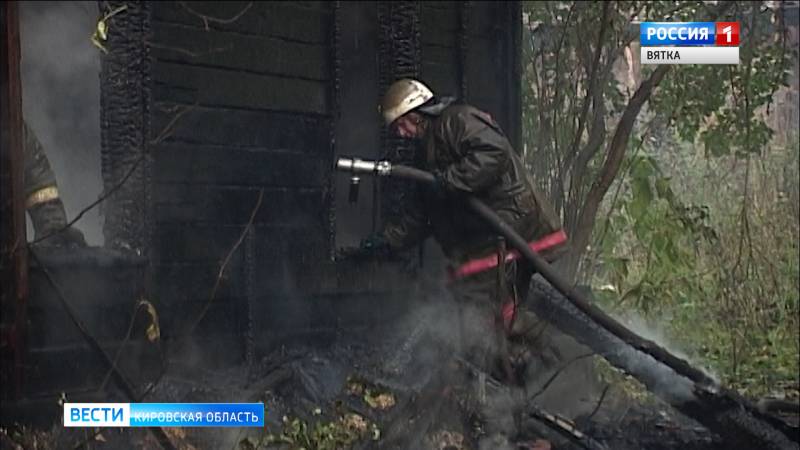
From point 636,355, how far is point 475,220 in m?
1.27

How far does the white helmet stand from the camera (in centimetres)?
722

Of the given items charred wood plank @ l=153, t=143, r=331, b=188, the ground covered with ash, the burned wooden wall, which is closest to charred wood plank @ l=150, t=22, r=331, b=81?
the burned wooden wall

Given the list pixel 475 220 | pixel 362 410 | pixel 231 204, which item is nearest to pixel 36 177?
pixel 231 204

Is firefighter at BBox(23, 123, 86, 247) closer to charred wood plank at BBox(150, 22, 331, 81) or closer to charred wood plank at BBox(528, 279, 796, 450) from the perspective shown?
charred wood plank at BBox(150, 22, 331, 81)

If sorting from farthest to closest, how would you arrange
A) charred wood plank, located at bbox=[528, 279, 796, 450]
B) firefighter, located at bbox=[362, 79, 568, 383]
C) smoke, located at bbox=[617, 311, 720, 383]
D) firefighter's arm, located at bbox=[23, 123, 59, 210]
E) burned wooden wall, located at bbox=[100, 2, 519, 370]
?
smoke, located at bbox=[617, 311, 720, 383] → firefighter, located at bbox=[362, 79, 568, 383] → charred wood plank, located at bbox=[528, 279, 796, 450] → burned wooden wall, located at bbox=[100, 2, 519, 370] → firefighter's arm, located at bbox=[23, 123, 59, 210]

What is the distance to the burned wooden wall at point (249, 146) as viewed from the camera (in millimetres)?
6453

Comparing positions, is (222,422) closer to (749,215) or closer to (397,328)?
(397,328)

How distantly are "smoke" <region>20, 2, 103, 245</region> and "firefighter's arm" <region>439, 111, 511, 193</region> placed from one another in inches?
87.4

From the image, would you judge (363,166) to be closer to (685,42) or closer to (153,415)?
(685,42)

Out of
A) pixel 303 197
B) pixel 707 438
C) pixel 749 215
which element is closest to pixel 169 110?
pixel 303 197

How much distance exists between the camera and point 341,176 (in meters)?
7.95

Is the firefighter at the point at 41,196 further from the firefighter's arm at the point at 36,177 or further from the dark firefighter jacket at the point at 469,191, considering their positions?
the dark firefighter jacket at the point at 469,191

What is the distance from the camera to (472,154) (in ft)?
23.2

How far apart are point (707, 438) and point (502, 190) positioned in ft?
6.61
